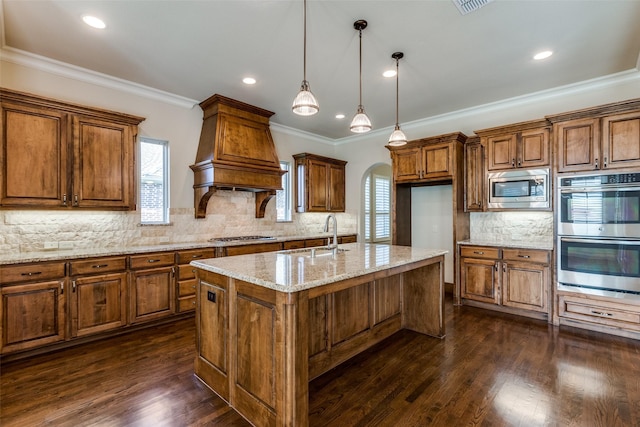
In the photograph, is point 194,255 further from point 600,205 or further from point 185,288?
point 600,205

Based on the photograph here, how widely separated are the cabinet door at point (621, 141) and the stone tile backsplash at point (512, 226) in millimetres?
1061

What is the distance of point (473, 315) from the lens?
13.7 feet

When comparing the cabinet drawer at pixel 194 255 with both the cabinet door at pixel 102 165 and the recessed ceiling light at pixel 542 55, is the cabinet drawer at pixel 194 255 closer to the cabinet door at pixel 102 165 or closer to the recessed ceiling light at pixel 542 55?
the cabinet door at pixel 102 165

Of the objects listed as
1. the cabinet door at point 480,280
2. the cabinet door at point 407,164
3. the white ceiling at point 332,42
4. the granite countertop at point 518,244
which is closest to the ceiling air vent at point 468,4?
the white ceiling at point 332,42

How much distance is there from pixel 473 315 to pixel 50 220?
5.32 metres

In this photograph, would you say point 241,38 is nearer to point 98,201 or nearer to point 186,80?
point 186,80

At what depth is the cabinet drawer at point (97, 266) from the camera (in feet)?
10.4

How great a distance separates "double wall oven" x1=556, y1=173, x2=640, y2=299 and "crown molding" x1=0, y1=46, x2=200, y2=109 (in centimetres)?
518

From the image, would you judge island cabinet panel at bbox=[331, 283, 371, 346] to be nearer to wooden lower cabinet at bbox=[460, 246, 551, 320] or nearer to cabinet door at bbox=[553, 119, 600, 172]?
wooden lower cabinet at bbox=[460, 246, 551, 320]

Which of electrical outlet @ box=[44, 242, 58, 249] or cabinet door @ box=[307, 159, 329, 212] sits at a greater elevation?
cabinet door @ box=[307, 159, 329, 212]

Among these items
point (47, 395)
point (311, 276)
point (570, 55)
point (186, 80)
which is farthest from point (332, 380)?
point (570, 55)

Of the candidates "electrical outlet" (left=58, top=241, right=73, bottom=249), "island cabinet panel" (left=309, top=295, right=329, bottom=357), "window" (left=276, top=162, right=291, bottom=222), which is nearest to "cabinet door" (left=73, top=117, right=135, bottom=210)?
"electrical outlet" (left=58, top=241, right=73, bottom=249)

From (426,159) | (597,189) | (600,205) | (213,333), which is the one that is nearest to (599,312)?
(600,205)

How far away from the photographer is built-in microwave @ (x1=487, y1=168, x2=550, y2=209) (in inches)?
159
